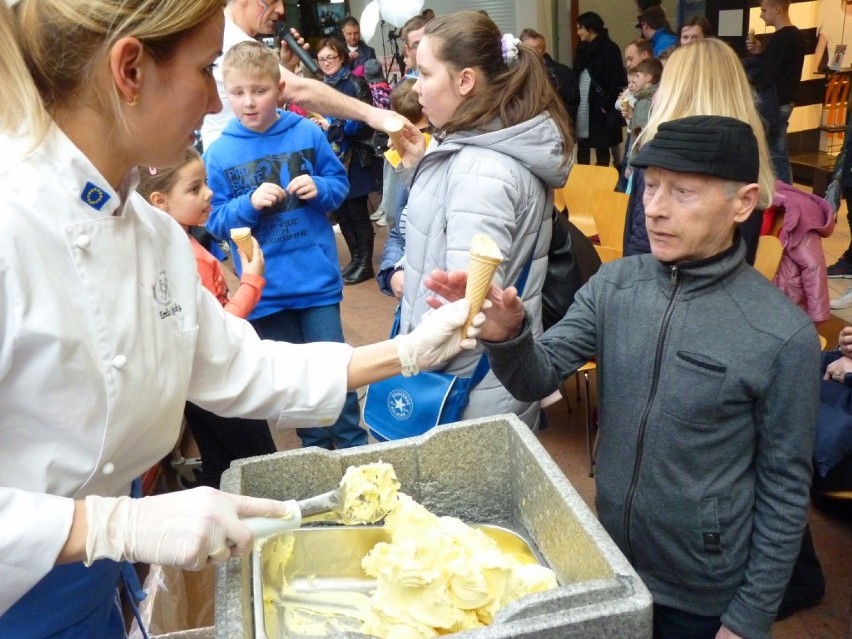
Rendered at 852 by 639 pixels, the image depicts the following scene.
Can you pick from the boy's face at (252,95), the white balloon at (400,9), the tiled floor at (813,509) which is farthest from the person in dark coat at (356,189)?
the boy's face at (252,95)

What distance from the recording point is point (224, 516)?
1114mm

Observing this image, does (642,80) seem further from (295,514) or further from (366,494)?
(295,514)

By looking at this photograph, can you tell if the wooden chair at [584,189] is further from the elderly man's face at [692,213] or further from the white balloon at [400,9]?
the white balloon at [400,9]

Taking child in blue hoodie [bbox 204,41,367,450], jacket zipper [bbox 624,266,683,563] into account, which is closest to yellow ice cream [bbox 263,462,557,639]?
jacket zipper [bbox 624,266,683,563]

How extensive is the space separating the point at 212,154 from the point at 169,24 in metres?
2.16

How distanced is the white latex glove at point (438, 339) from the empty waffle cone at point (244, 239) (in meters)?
1.41

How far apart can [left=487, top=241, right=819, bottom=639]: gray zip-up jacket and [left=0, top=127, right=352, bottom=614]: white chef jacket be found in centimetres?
66

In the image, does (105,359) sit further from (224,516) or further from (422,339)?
(422,339)

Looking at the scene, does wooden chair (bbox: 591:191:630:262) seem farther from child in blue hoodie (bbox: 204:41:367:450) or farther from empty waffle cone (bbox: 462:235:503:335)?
empty waffle cone (bbox: 462:235:503:335)

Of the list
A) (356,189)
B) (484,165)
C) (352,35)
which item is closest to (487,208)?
(484,165)

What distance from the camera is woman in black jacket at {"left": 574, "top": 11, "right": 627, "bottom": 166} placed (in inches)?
302

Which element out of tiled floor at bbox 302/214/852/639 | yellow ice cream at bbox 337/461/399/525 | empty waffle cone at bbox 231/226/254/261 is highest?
yellow ice cream at bbox 337/461/399/525

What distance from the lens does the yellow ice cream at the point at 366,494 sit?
53.2 inches

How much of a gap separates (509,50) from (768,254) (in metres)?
1.59
